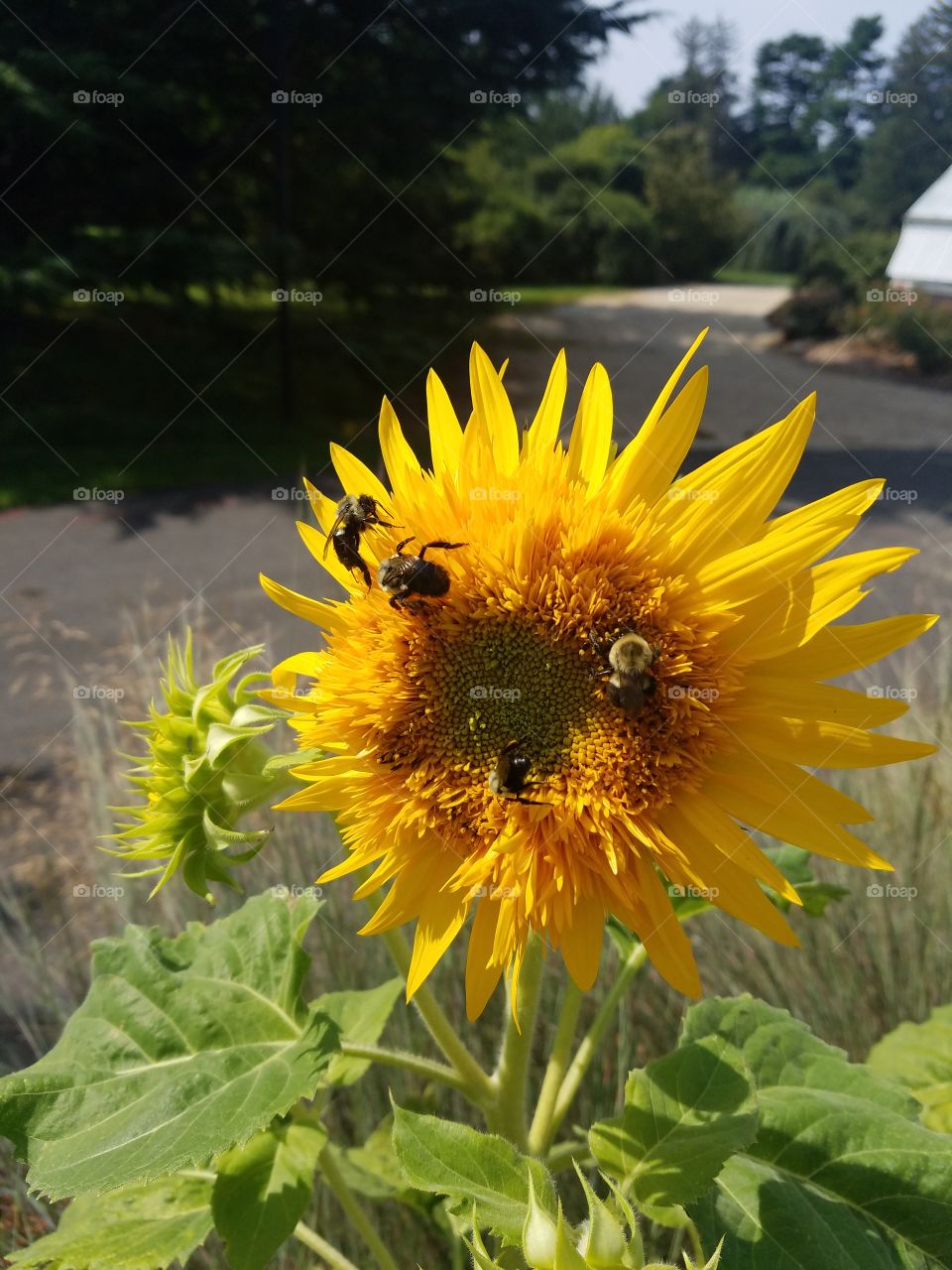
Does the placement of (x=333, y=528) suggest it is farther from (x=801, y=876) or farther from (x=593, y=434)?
(x=801, y=876)

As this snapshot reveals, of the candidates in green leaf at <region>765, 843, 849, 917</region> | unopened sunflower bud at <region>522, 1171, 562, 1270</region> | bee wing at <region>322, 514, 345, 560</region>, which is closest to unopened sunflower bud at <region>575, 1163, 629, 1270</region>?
unopened sunflower bud at <region>522, 1171, 562, 1270</region>

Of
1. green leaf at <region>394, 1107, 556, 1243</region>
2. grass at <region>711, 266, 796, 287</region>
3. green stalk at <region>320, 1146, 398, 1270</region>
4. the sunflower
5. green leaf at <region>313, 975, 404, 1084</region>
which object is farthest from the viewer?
grass at <region>711, 266, 796, 287</region>

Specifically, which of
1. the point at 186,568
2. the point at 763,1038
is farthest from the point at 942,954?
the point at 186,568

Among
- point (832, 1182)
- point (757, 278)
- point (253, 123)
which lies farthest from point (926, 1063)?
point (757, 278)

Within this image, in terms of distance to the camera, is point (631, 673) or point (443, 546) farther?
point (443, 546)

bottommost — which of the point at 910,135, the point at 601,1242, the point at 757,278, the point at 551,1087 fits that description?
the point at 551,1087

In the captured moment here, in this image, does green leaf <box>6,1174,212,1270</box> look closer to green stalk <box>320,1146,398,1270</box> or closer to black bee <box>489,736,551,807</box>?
green stalk <box>320,1146,398,1270</box>
